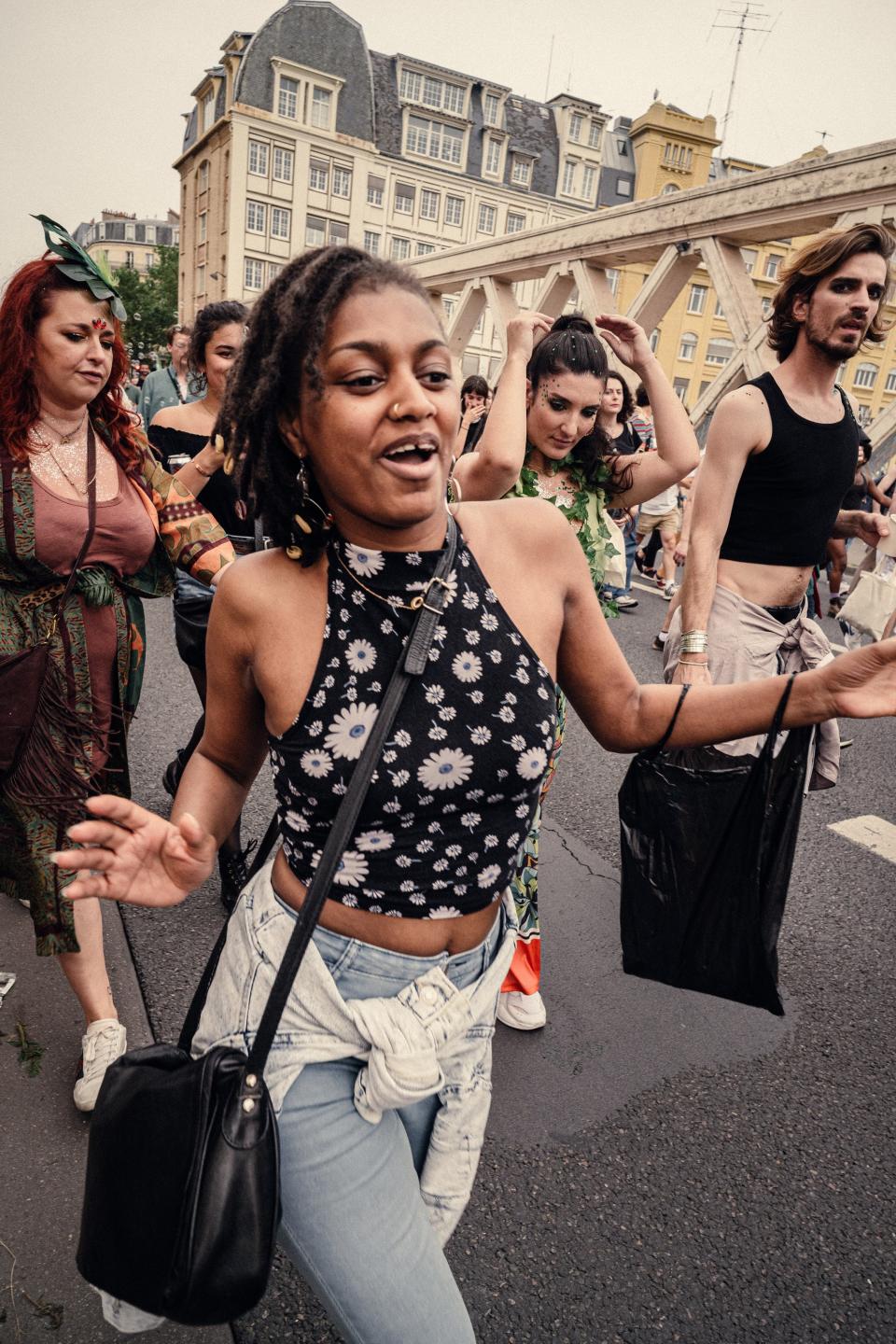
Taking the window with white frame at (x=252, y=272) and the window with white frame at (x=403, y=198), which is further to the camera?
the window with white frame at (x=403, y=198)

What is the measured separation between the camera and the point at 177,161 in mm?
51812

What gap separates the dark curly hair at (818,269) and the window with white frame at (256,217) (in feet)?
153

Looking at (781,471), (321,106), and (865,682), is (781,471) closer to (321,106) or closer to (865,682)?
(865,682)

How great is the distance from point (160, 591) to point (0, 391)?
65cm

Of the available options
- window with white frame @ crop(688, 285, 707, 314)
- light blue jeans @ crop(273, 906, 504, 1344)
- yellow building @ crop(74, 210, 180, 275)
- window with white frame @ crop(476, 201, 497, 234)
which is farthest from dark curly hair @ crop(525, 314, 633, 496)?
yellow building @ crop(74, 210, 180, 275)

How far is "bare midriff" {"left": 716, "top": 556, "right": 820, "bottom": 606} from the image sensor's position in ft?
9.03

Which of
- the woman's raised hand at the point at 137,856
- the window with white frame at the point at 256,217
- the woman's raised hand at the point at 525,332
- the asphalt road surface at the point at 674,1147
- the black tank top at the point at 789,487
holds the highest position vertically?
the window with white frame at the point at 256,217

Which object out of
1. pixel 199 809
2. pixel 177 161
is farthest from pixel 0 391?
pixel 177 161

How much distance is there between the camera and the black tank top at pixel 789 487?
2.65m

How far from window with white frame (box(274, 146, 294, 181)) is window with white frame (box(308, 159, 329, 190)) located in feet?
3.24

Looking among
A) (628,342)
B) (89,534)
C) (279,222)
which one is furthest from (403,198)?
Result: (89,534)

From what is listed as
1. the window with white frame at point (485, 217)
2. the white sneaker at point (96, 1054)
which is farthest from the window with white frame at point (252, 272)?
the white sneaker at point (96, 1054)

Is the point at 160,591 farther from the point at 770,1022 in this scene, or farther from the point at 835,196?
the point at 835,196

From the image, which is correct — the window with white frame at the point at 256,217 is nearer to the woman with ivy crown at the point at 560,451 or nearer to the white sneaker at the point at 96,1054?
the woman with ivy crown at the point at 560,451
